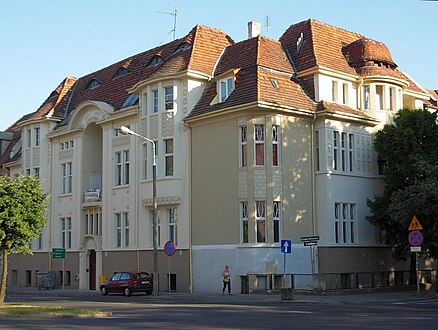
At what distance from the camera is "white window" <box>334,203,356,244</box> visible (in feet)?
122

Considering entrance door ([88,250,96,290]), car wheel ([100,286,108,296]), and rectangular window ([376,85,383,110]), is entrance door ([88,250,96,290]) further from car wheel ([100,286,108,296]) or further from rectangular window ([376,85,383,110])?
rectangular window ([376,85,383,110])

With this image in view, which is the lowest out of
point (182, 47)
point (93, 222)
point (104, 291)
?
point (104, 291)

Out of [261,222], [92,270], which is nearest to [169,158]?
[261,222]

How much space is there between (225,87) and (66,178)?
648 inches

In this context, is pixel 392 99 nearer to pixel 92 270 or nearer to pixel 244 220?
pixel 244 220

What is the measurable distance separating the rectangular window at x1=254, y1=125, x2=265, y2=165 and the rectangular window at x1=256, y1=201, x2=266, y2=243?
2.17 meters

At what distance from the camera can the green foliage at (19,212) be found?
2706 centimetres

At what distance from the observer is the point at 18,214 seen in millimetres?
27156

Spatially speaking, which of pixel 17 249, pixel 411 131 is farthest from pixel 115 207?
pixel 411 131

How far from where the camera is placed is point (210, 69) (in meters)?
39.9

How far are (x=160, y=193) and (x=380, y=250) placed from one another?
1282cm

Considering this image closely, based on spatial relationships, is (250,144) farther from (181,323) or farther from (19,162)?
(19,162)

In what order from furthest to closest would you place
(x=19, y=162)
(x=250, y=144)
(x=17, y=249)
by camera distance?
1. (x=19, y=162)
2. (x=250, y=144)
3. (x=17, y=249)

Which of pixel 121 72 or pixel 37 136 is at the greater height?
pixel 121 72
